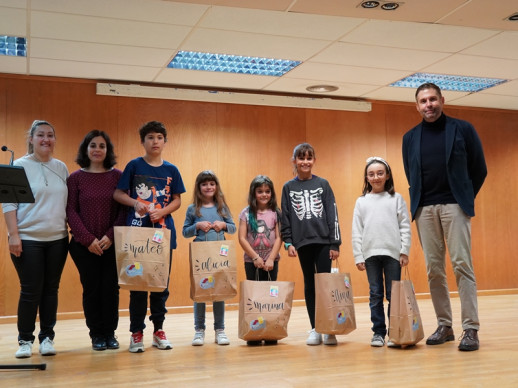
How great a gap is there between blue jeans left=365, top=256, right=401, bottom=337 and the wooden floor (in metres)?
0.15

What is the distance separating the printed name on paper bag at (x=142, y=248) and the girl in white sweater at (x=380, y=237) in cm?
119

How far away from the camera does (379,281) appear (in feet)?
11.6

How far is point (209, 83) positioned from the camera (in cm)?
634

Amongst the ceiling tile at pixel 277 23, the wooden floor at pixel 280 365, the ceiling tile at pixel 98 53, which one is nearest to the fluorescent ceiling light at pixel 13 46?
the ceiling tile at pixel 98 53

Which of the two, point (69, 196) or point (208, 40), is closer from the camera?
point (69, 196)

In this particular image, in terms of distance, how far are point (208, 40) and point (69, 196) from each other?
2177 mm

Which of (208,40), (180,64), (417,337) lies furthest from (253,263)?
(180,64)

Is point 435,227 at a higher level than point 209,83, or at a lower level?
lower

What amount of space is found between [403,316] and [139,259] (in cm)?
150

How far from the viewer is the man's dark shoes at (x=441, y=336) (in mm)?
3377

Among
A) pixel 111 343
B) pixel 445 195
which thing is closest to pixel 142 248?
pixel 111 343

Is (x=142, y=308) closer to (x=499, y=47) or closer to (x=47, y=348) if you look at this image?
(x=47, y=348)

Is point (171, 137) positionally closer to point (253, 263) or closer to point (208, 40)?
point (208, 40)

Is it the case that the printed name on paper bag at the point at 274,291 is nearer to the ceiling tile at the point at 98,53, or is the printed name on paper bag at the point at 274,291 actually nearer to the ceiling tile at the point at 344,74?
the ceiling tile at the point at 98,53
